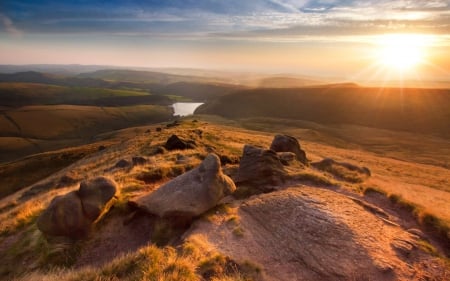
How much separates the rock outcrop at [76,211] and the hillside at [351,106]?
123317 millimetres

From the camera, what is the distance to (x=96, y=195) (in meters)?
15.8

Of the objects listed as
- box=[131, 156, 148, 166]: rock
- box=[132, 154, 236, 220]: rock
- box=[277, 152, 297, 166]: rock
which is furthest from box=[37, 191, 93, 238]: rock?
box=[277, 152, 297, 166]: rock

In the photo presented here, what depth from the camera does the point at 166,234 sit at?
48.3 feet

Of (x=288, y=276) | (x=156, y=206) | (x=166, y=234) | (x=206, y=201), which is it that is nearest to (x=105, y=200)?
(x=156, y=206)

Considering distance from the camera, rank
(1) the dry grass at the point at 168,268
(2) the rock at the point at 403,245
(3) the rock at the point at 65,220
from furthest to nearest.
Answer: (3) the rock at the point at 65,220, (2) the rock at the point at 403,245, (1) the dry grass at the point at 168,268

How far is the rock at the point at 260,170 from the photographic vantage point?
2073cm

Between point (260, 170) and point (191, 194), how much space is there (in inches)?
259

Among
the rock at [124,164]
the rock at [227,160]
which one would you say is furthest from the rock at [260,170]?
the rock at [124,164]

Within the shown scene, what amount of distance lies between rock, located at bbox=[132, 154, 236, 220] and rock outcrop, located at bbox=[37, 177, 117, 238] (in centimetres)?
194

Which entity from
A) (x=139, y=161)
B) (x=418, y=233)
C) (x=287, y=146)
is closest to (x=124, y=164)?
(x=139, y=161)

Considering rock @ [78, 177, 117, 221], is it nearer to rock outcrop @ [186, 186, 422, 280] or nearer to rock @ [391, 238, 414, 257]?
rock outcrop @ [186, 186, 422, 280]

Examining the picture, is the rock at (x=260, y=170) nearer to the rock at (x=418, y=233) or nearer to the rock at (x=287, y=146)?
the rock at (x=418, y=233)

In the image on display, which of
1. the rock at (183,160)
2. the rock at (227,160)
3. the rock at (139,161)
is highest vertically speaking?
the rock at (183,160)

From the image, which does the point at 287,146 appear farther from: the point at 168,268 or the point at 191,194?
the point at 168,268
